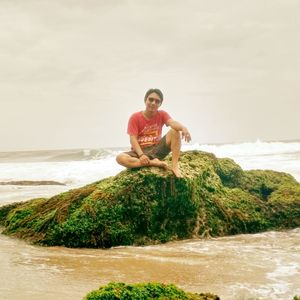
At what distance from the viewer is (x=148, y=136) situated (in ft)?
23.3

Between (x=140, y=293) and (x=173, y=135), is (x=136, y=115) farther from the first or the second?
(x=140, y=293)

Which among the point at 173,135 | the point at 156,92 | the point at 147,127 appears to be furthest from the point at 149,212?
the point at 156,92

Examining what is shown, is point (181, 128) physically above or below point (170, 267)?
above

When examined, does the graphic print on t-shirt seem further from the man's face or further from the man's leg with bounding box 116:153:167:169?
the man's leg with bounding box 116:153:167:169

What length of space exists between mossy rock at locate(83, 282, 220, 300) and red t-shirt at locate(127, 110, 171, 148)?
4197 millimetres

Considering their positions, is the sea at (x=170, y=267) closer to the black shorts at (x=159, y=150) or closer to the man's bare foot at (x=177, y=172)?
the man's bare foot at (x=177, y=172)

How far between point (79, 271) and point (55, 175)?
57.9 ft

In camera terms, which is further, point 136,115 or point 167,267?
point 136,115

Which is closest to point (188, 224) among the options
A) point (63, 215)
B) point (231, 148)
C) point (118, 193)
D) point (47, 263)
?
point (118, 193)

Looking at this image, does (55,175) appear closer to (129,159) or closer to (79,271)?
(129,159)

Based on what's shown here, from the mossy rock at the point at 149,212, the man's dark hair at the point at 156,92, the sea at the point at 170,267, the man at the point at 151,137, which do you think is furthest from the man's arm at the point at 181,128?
the sea at the point at 170,267

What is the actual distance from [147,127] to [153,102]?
1.48 feet

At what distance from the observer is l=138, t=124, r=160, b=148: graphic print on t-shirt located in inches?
279

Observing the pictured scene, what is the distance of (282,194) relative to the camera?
24.6 ft
